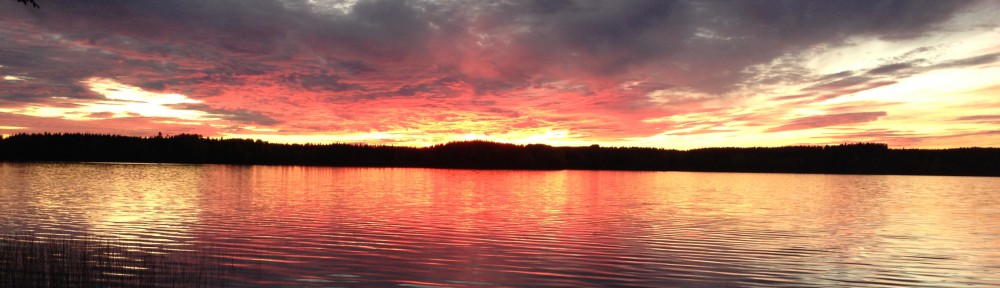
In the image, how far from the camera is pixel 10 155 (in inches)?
7392

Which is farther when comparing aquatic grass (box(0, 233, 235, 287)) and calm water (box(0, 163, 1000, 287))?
calm water (box(0, 163, 1000, 287))

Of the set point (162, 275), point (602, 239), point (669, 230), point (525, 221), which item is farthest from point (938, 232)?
point (162, 275)

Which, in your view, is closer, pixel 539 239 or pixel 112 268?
pixel 112 268

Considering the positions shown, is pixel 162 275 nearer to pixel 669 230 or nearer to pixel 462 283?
pixel 462 283

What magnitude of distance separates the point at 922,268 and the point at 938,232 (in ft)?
47.1

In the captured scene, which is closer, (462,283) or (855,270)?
(462,283)

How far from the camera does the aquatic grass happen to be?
15884 millimetres

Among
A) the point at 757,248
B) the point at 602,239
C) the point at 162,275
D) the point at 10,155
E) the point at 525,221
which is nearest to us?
the point at 162,275

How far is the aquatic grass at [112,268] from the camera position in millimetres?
15884

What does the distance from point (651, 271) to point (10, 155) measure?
22198cm

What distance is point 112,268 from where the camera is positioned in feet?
59.5

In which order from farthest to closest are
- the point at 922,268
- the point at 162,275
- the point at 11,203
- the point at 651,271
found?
the point at 11,203 < the point at 922,268 < the point at 651,271 < the point at 162,275

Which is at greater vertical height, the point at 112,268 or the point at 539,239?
the point at 112,268

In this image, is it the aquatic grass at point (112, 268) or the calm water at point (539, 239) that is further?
the calm water at point (539, 239)
